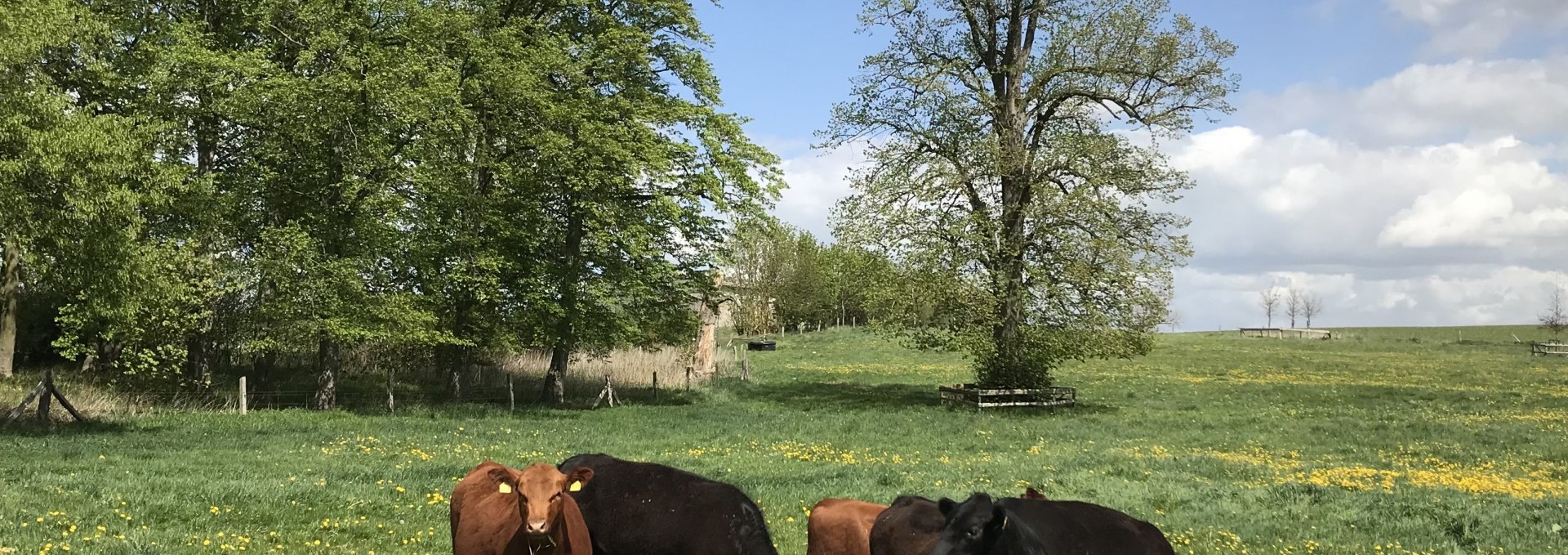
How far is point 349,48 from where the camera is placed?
1091 inches

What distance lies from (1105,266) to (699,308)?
18.0 metres

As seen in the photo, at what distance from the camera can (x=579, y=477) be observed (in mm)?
7664

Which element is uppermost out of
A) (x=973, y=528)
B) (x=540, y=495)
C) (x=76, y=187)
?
(x=76, y=187)

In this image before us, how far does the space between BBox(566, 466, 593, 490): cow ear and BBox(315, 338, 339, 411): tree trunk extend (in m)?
23.6

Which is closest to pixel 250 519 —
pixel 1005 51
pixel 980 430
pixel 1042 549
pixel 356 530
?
pixel 356 530

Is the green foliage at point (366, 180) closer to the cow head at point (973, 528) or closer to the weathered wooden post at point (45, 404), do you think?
the weathered wooden post at point (45, 404)

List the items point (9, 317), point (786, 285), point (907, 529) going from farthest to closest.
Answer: point (786, 285), point (9, 317), point (907, 529)

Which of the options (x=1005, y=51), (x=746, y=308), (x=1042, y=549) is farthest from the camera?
(x=746, y=308)

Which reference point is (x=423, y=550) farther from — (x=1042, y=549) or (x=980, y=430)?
(x=980, y=430)

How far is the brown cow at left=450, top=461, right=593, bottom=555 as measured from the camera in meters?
7.07

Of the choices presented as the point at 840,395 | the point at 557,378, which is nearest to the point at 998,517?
the point at 557,378

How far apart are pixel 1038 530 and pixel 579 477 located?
357 cm

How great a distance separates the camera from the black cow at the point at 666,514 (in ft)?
24.6

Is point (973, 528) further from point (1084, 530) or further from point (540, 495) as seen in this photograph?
point (540, 495)
